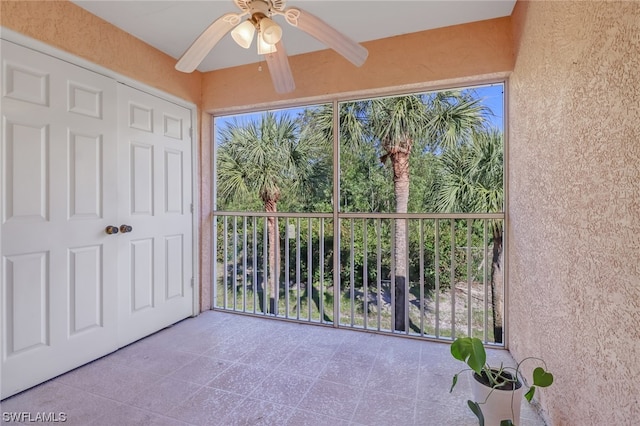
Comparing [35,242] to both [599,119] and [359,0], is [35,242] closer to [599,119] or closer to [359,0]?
[359,0]

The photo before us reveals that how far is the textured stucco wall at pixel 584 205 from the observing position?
89 centimetres

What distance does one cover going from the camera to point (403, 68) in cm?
228

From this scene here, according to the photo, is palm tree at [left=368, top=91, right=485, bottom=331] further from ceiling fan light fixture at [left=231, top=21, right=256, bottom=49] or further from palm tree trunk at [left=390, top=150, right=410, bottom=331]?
ceiling fan light fixture at [left=231, top=21, right=256, bottom=49]

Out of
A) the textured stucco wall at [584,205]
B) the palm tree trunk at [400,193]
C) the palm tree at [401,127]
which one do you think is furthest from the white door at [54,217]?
the textured stucco wall at [584,205]

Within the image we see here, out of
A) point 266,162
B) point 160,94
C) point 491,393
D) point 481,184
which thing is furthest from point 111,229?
point 481,184

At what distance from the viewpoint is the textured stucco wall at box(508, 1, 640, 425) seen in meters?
0.89

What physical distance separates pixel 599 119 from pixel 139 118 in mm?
2719

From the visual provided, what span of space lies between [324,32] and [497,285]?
7.67 feet

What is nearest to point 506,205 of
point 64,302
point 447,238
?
point 447,238

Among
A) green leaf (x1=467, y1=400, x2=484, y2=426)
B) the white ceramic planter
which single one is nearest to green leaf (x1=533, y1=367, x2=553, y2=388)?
the white ceramic planter

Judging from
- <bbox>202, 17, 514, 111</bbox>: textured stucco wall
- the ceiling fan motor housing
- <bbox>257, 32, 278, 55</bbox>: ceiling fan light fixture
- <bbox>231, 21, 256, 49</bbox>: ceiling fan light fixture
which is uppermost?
<bbox>202, 17, 514, 111</bbox>: textured stucco wall

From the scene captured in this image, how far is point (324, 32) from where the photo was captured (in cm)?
134

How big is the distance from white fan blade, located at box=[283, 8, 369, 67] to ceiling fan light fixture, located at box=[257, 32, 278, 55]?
14 cm

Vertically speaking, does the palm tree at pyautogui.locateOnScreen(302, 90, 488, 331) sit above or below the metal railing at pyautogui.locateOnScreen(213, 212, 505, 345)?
above
